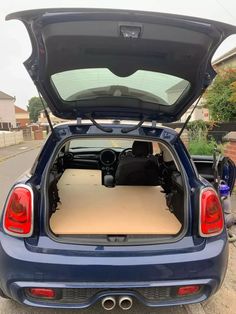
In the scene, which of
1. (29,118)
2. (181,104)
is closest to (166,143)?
(181,104)

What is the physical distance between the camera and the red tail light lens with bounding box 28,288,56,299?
238 cm

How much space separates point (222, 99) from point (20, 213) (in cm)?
1458

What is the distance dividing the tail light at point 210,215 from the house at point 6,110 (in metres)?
50.8

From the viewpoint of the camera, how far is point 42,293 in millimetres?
2404

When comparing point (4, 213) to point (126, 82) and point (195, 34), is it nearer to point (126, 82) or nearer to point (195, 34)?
point (126, 82)

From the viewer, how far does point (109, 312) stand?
2857 millimetres

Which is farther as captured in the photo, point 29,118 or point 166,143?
point 29,118

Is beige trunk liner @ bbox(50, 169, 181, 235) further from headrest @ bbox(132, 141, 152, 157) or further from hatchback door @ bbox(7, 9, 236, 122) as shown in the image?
hatchback door @ bbox(7, 9, 236, 122)

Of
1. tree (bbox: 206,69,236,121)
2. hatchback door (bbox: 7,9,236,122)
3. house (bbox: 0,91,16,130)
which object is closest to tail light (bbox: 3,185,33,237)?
hatchback door (bbox: 7,9,236,122)

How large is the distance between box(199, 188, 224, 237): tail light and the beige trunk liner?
0.24 metres

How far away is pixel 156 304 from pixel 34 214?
1.01 meters

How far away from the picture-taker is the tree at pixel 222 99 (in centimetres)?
1576

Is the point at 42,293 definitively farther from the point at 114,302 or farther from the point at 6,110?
the point at 6,110

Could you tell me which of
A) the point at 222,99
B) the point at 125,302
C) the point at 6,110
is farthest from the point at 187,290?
the point at 6,110
